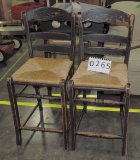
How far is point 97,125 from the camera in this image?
2.36 meters

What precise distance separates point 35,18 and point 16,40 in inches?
88.9

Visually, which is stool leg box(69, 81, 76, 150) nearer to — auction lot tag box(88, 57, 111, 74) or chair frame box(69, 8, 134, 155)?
chair frame box(69, 8, 134, 155)

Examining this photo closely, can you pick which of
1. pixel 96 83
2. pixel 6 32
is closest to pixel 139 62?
pixel 96 83

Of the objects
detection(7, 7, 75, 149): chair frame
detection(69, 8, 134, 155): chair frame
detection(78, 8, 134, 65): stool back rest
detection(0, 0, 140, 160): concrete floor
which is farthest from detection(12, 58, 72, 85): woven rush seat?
detection(0, 0, 140, 160): concrete floor

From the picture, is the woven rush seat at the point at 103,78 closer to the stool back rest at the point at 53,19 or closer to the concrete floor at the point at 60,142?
→ the stool back rest at the point at 53,19

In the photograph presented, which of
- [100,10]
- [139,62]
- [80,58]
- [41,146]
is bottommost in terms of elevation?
[41,146]

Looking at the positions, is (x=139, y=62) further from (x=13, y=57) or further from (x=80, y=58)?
(x=13, y=57)

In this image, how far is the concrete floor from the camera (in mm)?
2020

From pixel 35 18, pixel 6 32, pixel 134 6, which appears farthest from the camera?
pixel 6 32

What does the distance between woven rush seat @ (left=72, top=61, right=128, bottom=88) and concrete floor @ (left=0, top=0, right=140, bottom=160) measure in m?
0.61

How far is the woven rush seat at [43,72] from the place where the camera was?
6.23 ft

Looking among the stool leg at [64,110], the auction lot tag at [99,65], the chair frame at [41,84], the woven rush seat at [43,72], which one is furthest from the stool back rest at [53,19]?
the stool leg at [64,110]

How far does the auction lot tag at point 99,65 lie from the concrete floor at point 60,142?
650mm

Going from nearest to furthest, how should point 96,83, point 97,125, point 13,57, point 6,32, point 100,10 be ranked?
Answer: point 96,83 < point 100,10 < point 97,125 < point 13,57 < point 6,32
